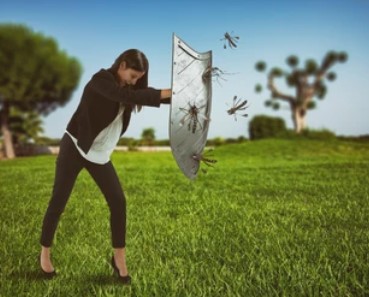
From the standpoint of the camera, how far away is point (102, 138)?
11.5 feet

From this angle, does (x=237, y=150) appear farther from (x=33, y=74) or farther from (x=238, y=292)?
(x=238, y=292)

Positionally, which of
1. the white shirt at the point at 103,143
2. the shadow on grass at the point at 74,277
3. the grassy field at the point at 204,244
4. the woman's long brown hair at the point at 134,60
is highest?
the woman's long brown hair at the point at 134,60

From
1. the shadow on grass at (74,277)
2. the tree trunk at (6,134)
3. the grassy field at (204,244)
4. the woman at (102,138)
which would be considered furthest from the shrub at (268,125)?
the woman at (102,138)

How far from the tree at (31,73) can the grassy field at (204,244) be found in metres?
27.2

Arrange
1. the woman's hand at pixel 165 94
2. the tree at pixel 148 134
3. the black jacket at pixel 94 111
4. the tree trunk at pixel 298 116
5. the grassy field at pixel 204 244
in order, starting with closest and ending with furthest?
the woman's hand at pixel 165 94, the black jacket at pixel 94 111, the grassy field at pixel 204 244, the tree trunk at pixel 298 116, the tree at pixel 148 134

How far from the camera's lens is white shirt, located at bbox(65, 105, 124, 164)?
348 cm

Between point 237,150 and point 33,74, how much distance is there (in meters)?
17.0

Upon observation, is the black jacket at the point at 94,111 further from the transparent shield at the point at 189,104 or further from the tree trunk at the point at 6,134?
the tree trunk at the point at 6,134

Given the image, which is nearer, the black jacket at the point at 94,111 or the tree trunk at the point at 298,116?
the black jacket at the point at 94,111

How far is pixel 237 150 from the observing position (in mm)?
28375

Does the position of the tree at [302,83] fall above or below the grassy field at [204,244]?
above

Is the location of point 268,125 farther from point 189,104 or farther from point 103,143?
point 189,104

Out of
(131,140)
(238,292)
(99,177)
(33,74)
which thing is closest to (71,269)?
(99,177)

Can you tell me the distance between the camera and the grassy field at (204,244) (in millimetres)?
3604
